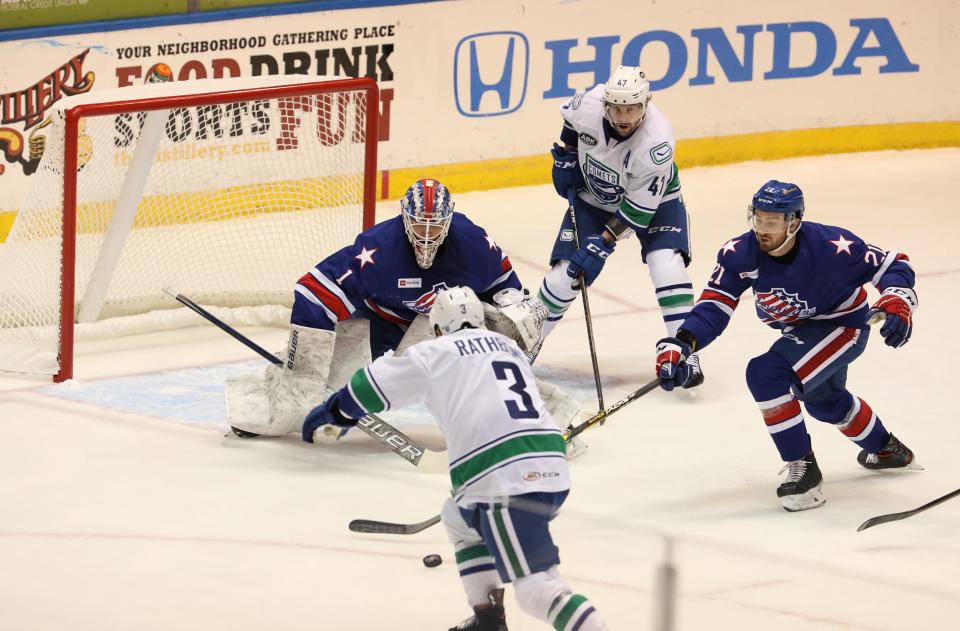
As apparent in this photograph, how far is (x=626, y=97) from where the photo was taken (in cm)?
506

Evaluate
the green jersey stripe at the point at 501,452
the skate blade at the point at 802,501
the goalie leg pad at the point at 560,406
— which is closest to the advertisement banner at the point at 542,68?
the goalie leg pad at the point at 560,406

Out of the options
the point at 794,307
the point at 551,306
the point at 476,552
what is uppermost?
the point at 794,307

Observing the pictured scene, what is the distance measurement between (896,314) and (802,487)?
537mm

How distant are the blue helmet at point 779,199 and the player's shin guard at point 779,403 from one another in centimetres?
40

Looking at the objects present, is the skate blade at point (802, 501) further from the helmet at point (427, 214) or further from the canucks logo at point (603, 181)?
the canucks logo at point (603, 181)

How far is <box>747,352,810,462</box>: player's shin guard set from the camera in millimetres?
4238

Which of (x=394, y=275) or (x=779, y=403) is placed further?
(x=394, y=275)

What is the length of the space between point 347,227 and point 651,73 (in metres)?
2.60

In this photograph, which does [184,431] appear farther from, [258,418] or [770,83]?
[770,83]

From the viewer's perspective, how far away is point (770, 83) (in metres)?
8.29

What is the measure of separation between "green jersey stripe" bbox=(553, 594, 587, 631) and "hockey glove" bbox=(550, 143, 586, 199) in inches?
104

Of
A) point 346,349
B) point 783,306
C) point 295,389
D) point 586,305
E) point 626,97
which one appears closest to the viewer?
point 783,306

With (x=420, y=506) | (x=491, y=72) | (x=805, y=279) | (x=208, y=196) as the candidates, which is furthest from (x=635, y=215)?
(x=491, y=72)

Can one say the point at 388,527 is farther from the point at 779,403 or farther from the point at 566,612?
the point at 779,403
